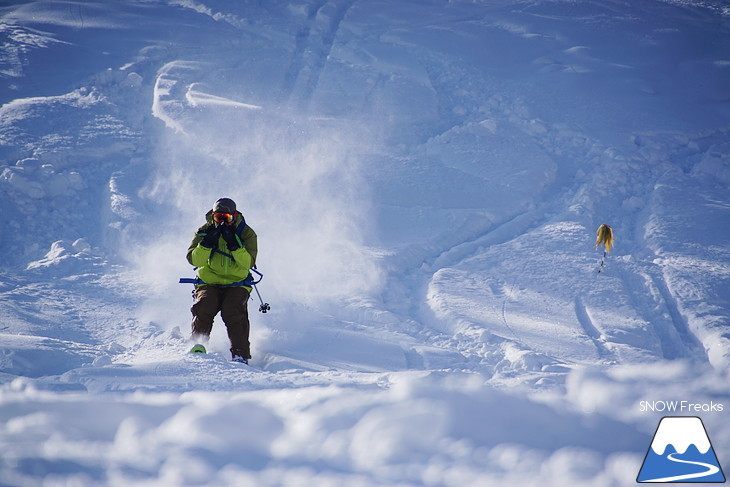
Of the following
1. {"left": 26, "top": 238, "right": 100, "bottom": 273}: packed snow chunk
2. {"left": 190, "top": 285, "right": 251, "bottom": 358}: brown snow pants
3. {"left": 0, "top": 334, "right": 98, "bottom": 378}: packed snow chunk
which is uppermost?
{"left": 26, "top": 238, "right": 100, "bottom": 273}: packed snow chunk

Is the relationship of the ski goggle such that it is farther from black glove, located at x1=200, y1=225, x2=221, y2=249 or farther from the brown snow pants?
the brown snow pants

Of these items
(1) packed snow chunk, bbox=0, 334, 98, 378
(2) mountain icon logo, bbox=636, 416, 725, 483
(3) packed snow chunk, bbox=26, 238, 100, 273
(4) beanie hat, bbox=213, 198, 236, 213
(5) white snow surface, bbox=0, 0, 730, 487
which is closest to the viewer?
(2) mountain icon logo, bbox=636, 416, 725, 483

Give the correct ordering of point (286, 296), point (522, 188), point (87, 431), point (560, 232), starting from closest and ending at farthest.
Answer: point (87, 431) → point (286, 296) → point (560, 232) → point (522, 188)

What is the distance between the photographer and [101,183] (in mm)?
8586

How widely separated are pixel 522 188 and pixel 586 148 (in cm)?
200

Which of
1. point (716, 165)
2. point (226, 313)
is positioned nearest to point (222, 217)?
point (226, 313)

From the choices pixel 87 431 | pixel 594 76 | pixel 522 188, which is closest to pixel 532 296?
pixel 522 188

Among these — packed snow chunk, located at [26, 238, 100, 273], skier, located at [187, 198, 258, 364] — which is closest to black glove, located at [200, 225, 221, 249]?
skier, located at [187, 198, 258, 364]

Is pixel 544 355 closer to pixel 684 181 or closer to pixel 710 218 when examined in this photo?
pixel 710 218

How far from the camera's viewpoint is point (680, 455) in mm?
2846

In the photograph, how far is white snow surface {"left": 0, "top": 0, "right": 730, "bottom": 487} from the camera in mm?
2908

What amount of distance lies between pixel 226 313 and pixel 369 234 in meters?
3.21

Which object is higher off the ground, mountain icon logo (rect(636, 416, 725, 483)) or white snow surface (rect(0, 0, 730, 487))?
white snow surface (rect(0, 0, 730, 487))

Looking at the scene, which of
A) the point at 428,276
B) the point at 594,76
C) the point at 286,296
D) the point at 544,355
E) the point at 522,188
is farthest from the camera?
the point at 594,76
